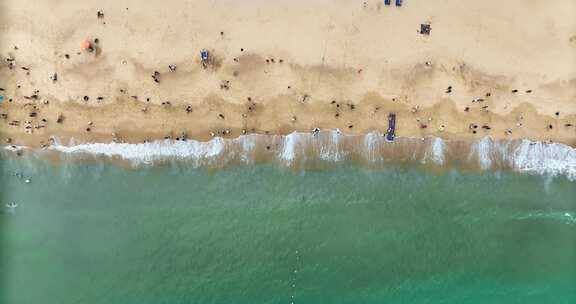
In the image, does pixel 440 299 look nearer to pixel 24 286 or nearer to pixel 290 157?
pixel 290 157

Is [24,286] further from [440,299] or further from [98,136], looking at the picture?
[440,299]

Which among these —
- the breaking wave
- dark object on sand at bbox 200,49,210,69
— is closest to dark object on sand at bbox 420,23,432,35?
the breaking wave

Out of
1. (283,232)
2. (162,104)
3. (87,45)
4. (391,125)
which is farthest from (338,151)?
(87,45)

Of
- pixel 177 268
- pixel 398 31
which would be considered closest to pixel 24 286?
pixel 177 268

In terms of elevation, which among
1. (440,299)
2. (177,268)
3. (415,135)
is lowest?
(440,299)

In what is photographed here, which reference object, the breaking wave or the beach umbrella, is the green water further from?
the beach umbrella

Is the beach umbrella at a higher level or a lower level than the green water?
higher

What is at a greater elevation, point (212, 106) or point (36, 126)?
point (212, 106)
